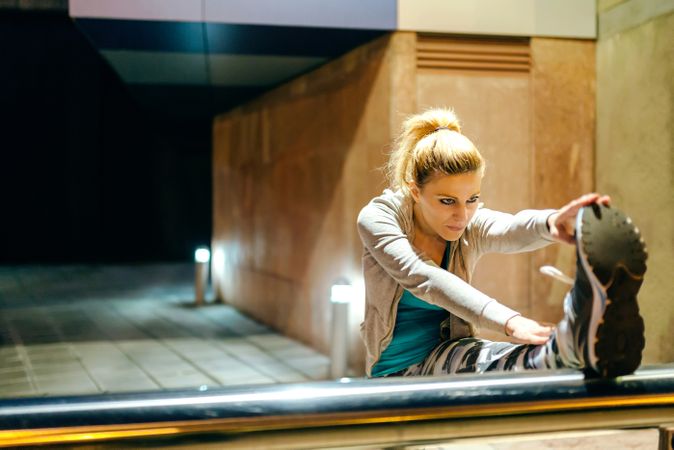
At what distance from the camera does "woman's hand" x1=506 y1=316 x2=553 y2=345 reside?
6.24ft

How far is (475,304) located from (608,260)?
2.22 feet

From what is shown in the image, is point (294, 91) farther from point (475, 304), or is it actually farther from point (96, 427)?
point (96, 427)

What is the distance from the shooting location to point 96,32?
6.27 m

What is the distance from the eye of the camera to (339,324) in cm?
596

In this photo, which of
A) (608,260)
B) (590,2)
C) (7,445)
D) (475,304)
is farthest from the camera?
(590,2)

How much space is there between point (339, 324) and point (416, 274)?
3757 millimetres

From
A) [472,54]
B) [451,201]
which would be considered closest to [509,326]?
[451,201]

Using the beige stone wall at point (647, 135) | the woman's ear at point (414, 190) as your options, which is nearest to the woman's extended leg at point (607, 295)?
the woman's ear at point (414, 190)

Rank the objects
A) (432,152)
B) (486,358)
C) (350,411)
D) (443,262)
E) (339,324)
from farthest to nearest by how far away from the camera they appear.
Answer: (339,324), (443,262), (432,152), (486,358), (350,411)

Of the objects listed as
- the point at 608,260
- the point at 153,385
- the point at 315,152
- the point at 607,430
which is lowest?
the point at 153,385

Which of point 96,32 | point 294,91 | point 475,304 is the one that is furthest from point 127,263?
point 475,304

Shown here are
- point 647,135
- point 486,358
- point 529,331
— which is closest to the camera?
point 529,331

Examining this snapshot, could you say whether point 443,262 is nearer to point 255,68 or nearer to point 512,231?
point 512,231

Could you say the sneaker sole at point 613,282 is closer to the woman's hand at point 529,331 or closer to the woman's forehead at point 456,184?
the woman's hand at point 529,331
